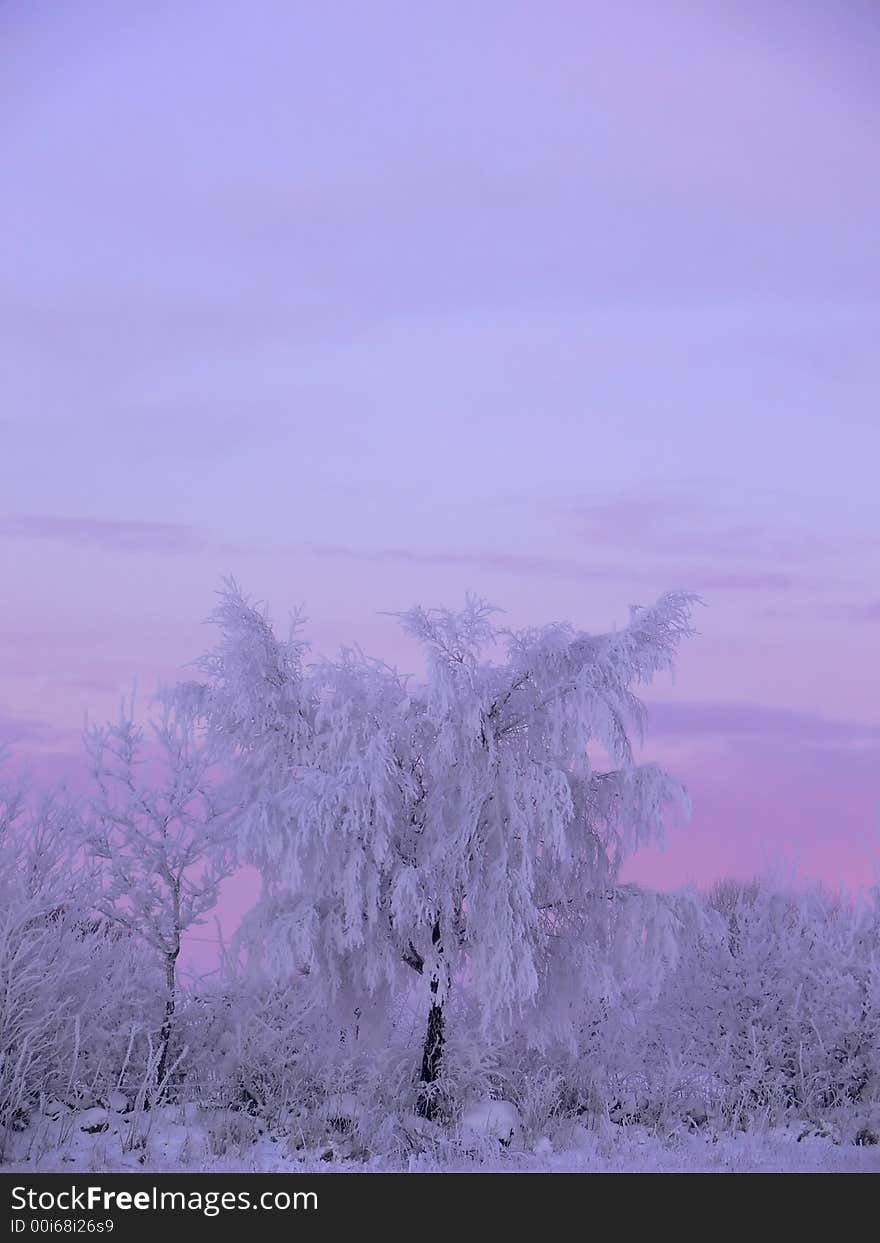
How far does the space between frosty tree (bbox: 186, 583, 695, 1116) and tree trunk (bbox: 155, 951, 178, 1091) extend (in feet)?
4.92

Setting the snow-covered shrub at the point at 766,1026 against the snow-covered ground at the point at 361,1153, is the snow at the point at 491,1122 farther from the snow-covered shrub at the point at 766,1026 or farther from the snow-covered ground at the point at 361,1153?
the snow-covered shrub at the point at 766,1026

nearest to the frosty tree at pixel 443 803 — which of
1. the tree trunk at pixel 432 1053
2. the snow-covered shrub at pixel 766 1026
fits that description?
the tree trunk at pixel 432 1053

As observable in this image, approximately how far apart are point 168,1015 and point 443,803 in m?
3.99

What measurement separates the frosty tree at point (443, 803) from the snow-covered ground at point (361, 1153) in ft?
4.06

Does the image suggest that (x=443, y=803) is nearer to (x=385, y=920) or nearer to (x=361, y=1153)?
(x=385, y=920)

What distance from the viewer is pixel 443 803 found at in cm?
1418

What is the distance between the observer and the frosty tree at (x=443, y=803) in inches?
535

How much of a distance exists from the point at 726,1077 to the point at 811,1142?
140cm

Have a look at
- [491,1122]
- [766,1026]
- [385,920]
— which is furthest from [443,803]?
[766,1026]

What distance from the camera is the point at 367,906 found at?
45.3ft

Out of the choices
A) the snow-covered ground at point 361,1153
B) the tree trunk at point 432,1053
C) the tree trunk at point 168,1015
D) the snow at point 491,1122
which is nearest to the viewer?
the snow-covered ground at point 361,1153

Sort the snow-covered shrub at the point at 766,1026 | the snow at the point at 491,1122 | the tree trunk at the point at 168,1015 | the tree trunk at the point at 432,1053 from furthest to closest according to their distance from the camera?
1. the snow-covered shrub at the point at 766,1026
2. the tree trunk at the point at 168,1015
3. the tree trunk at the point at 432,1053
4. the snow at the point at 491,1122

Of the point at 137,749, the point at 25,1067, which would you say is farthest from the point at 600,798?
the point at 25,1067

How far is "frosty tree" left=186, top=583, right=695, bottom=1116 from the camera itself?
13586 millimetres
